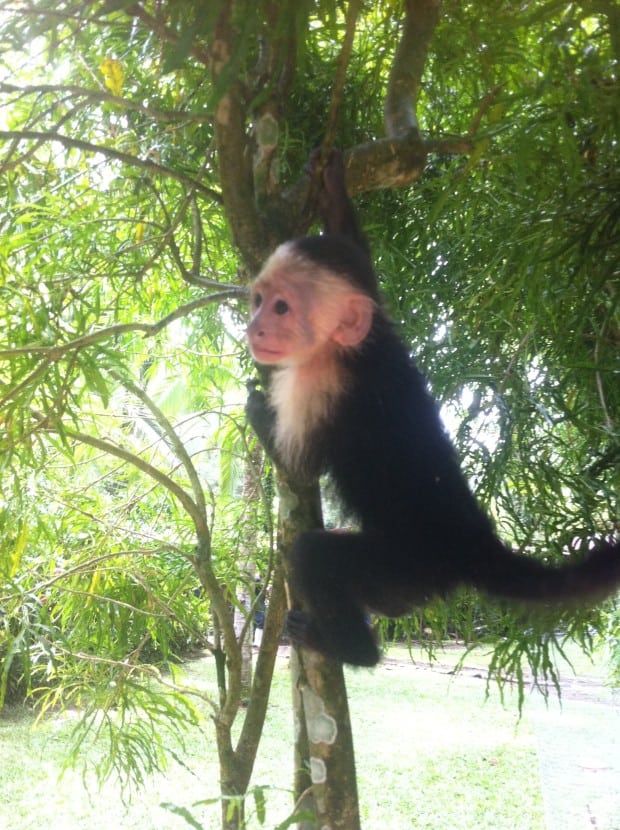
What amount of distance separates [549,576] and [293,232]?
545 mm

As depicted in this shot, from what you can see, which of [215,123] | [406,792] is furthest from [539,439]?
[406,792]

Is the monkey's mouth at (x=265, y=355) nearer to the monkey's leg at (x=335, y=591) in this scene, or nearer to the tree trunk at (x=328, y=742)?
the monkey's leg at (x=335, y=591)

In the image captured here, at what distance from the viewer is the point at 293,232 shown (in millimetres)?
887

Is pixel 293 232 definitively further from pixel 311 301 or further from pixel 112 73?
pixel 112 73

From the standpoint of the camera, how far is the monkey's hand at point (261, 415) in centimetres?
102

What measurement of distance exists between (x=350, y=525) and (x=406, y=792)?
137cm

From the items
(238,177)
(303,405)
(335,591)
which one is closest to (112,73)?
(238,177)

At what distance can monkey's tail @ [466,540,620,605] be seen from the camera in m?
0.78

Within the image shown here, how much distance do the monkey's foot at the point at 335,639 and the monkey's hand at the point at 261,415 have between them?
25cm

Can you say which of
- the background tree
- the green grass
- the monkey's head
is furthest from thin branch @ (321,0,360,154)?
the green grass

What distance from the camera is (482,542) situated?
0.94m

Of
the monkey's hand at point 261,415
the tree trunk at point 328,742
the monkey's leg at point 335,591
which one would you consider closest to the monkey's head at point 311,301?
the monkey's hand at point 261,415

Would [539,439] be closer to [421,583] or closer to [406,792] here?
[421,583]

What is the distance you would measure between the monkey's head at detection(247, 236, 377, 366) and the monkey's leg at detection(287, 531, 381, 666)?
26cm
